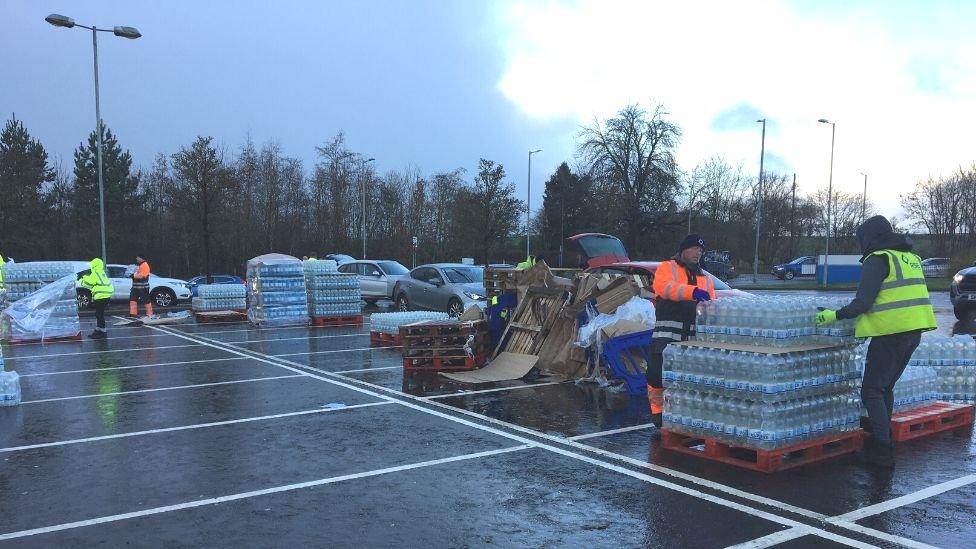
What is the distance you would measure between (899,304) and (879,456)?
4.12 feet

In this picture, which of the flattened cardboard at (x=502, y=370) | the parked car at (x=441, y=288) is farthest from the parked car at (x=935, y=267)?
the flattened cardboard at (x=502, y=370)

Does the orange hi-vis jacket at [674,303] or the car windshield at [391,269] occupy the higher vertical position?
the orange hi-vis jacket at [674,303]

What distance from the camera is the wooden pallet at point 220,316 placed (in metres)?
19.1

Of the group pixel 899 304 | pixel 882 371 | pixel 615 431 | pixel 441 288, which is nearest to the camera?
pixel 899 304

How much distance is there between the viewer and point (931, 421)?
682 cm

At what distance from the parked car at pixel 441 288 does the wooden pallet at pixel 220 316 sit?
4418mm

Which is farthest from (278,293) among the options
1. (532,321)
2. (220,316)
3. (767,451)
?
(767,451)

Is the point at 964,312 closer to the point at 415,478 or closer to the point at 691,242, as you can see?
the point at 691,242

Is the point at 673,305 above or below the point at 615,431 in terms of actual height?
above

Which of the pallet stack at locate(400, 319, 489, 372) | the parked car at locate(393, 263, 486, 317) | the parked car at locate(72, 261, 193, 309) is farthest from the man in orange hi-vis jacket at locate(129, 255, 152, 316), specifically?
the pallet stack at locate(400, 319, 489, 372)

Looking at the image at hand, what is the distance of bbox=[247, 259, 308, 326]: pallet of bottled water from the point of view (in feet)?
56.8

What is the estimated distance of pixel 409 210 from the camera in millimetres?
53281

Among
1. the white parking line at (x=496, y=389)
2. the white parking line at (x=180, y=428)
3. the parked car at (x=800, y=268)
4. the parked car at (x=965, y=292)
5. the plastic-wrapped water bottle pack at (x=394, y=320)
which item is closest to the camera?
the white parking line at (x=180, y=428)

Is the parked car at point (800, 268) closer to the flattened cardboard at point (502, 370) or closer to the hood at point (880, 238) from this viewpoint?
the flattened cardboard at point (502, 370)
